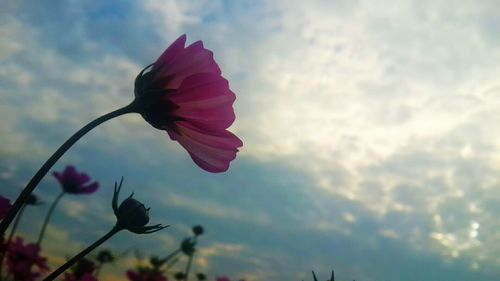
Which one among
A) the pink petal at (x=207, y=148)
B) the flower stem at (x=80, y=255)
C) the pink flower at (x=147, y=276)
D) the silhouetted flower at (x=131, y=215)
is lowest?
the flower stem at (x=80, y=255)

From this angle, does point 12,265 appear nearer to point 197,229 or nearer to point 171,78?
point 197,229

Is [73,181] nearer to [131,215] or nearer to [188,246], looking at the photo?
[188,246]

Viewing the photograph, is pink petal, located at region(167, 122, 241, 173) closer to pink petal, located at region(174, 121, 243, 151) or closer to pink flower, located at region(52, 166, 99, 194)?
pink petal, located at region(174, 121, 243, 151)

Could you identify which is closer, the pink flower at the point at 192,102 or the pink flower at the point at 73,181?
the pink flower at the point at 192,102

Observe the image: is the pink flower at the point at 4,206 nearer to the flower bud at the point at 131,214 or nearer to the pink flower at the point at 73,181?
the flower bud at the point at 131,214

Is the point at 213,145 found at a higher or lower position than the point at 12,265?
lower

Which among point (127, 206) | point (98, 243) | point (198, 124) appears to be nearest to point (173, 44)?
point (198, 124)

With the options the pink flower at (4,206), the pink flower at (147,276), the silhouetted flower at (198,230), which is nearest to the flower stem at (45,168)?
the pink flower at (4,206)

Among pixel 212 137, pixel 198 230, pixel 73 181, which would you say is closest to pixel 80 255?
pixel 212 137
